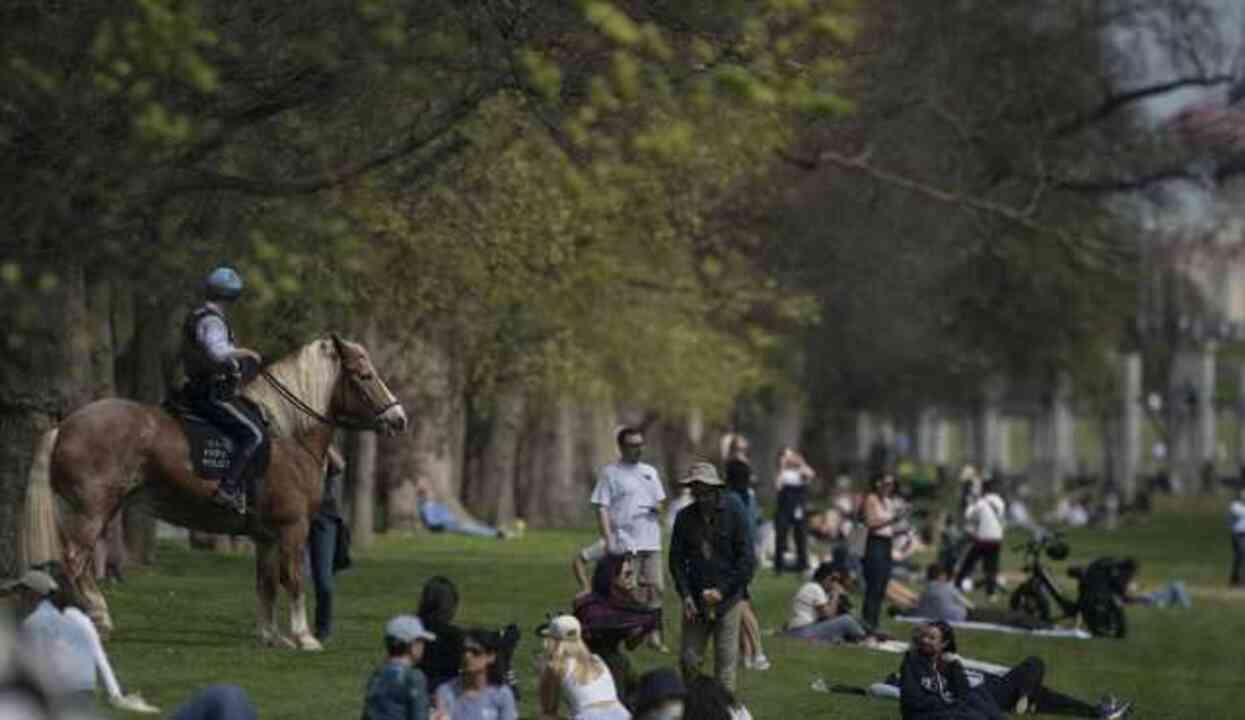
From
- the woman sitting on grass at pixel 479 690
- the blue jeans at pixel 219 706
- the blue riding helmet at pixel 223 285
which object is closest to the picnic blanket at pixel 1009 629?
the blue riding helmet at pixel 223 285

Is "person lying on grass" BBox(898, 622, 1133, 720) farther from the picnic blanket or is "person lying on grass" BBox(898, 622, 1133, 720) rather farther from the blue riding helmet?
the picnic blanket

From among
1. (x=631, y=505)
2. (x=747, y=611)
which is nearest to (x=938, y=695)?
(x=747, y=611)

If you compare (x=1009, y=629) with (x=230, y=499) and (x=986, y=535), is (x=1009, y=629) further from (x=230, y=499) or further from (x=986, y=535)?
(x=230, y=499)

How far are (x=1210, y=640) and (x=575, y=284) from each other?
14.2 metres

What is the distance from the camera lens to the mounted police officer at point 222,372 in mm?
25812

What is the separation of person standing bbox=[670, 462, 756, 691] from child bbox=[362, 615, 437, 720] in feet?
17.0

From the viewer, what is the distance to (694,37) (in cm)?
2367

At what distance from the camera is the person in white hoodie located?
47.2m

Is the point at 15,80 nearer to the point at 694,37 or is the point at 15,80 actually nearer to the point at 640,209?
the point at 694,37

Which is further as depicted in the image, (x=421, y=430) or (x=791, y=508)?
(x=421, y=430)

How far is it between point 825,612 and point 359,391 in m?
9.09

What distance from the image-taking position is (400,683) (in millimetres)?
19953

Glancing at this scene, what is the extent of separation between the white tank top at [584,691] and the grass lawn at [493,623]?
2.20 metres

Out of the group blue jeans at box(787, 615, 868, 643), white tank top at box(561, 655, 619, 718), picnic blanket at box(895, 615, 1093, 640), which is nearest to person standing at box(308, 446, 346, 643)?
white tank top at box(561, 655, 619, 718)
